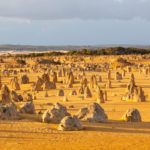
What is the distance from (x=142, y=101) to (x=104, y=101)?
6.59 ft

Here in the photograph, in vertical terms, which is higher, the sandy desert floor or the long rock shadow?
the sandy desert floor

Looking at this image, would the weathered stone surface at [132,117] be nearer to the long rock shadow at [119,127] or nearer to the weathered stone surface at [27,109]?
the long rock shadow at [119,127]

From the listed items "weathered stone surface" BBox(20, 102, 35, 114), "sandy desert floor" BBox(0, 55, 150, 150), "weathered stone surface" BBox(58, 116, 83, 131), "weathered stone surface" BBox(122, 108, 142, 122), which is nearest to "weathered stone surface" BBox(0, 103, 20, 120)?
"sandy desert floor" BBox(0, 55, 150, 150)

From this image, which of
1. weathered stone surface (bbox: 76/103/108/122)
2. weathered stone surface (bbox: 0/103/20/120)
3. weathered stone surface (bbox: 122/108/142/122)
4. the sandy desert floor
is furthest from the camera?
weathered stone surface (bbox: 122/108/142/122)

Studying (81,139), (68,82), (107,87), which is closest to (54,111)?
(81,139)

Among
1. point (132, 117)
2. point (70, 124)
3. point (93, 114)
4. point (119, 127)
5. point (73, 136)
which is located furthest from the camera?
point (132, 117)

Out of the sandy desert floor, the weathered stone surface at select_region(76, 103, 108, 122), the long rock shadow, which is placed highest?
the weathered stone surface at select_region(76, 103, 108, 122)

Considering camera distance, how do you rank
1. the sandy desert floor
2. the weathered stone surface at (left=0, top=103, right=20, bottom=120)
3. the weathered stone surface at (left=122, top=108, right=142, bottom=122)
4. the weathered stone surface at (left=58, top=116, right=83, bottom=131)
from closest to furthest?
the sandy desert floor
the weathered stone surface at (left=58, top=116, right=83, bottom=131)
the weathered stone surface at (left=0, top=103, right=20, bottom=120)
the weathered stone surface at (left=122, top=108, right=142, bottom=122)

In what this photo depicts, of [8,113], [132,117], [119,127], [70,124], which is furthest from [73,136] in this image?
[132,117]

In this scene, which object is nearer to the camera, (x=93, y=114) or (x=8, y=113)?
(x=8, y=113)

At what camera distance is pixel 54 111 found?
10352 millimetres

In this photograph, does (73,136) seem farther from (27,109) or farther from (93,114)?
(27,109)

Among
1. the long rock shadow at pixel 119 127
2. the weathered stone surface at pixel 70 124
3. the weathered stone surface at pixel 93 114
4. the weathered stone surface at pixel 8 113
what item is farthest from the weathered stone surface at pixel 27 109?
the weathered stone surface at pixel 70 124

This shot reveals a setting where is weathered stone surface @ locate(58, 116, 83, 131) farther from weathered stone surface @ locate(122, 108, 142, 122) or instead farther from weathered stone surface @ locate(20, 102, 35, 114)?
weathered stone surface @ locate(20, 102, 35, 114)
